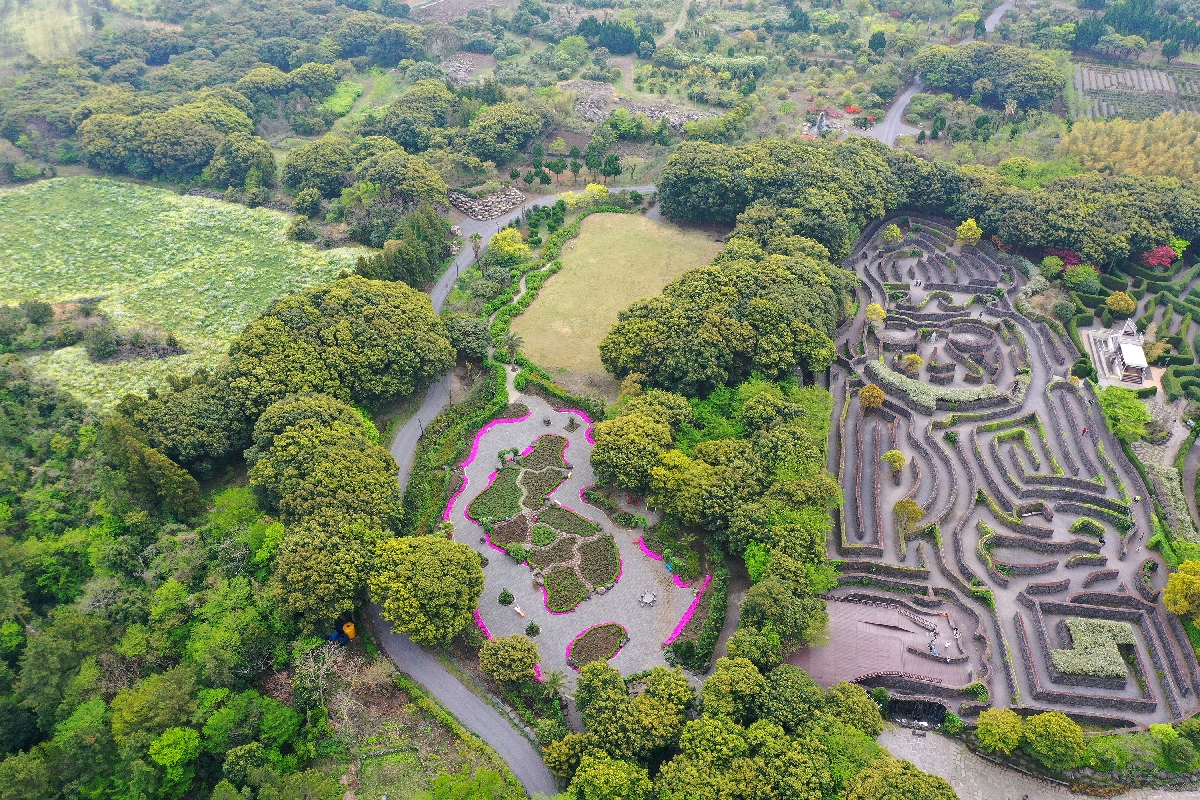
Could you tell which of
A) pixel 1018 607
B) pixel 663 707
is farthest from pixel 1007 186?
pixel 663 707

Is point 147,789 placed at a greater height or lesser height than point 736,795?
lesser

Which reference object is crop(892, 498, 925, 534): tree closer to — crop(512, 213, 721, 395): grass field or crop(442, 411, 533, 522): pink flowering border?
crop(512, 213, 721, 395): grass field

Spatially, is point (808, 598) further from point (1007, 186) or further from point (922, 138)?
point (922, 138)

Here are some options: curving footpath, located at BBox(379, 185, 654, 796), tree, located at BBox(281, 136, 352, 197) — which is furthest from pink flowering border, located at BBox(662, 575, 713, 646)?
tree, located at BBox(281, 136, 352, 197)

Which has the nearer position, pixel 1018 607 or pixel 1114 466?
pixel 1018 607

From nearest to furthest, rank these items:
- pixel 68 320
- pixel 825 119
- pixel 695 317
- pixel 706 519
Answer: pixel 706 519, pixel 695 317, pixel 68 320, pixel 825 119

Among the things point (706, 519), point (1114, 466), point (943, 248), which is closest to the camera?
point (706, 519)

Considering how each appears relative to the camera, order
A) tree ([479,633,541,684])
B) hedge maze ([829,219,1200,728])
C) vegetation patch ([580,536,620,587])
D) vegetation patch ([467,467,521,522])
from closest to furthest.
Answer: tree ([479,633,541,684])
hedge maze ([829,219,1200,728])
vegetation patch ([580,536,620,587])
vegetation patch ([467,467,521,522])
